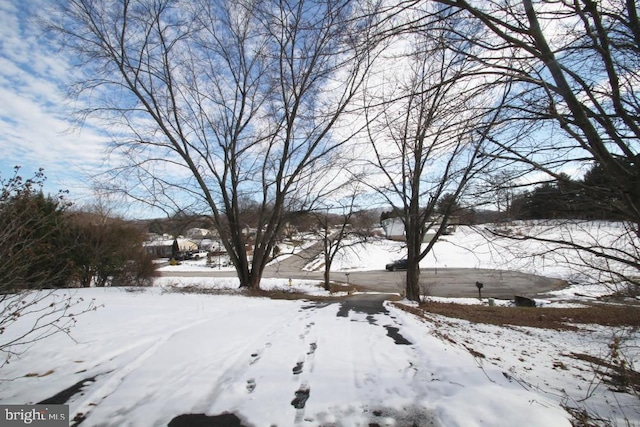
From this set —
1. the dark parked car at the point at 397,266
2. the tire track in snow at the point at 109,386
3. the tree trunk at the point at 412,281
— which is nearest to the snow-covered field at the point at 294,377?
the tire track in snow at the point at 109,386

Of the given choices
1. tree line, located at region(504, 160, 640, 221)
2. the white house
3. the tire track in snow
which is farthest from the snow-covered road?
the white house

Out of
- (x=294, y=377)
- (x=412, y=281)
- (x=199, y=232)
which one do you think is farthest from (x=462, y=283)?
(x=294, y=377)

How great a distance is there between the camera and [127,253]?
16.1 meters

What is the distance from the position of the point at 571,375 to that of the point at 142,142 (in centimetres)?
1575

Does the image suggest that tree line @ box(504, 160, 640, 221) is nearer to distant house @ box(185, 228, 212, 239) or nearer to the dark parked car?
distant house @ box(185, 228, 212, 239)

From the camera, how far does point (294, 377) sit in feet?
10.9

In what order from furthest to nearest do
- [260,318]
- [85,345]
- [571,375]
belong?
[260,318] < [571,375] < [85,345]

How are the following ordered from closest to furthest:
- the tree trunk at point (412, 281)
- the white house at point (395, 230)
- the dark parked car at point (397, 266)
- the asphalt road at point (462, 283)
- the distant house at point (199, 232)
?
1. the tree trunk at point (412, 281)
2. the distant house at point (199, 232)
3. the white house at point (395, 230)
4. the asphalt road at point (462, 283)
5. the dark parked car at point (397, 266)

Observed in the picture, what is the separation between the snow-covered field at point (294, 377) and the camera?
8.52 ft

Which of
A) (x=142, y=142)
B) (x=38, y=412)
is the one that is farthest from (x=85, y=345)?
(x=142, y=142)

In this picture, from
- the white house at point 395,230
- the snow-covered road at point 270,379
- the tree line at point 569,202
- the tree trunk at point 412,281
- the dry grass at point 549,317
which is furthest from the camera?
the white house at point 395,230

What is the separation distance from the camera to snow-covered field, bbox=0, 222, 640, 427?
2598 mm

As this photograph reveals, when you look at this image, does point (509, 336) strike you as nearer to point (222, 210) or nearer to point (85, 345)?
point (85, 345)

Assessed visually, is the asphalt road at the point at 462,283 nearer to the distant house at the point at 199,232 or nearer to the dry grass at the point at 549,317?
the distant house at the point at 199,232
